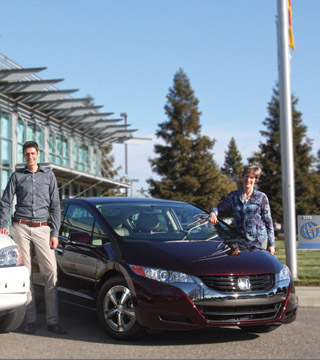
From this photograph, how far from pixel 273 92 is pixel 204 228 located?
58.8 metres

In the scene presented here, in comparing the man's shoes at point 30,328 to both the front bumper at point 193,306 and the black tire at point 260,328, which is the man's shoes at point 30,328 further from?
the black tire at point 260,328

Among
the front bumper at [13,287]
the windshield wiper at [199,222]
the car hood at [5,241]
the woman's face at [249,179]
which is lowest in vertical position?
the front bumper at [13,287]

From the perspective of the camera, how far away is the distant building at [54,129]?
24.0 m

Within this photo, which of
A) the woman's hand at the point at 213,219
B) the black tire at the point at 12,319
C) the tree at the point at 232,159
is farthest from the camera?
the tree at the point at 232,159

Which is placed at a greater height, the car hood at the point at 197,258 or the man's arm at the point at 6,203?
the man's arm at the point at 6,203

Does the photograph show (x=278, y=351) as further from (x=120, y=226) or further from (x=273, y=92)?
(x=273, y=92)

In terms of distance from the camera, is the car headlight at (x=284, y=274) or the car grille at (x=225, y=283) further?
the car headlight at (x=284, y=274)

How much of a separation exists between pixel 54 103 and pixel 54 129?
10.4ft

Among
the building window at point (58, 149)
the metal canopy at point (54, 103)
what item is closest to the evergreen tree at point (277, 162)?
the metal canopy at point (54, 103)

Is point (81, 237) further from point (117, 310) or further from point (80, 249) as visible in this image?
point (117, 310)

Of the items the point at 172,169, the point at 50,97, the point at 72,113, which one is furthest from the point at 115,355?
the point at 172,169

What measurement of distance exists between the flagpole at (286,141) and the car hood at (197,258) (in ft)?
14.2

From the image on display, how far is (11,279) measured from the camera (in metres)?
5.52

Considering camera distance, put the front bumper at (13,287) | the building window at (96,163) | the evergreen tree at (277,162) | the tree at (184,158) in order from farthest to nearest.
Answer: the evergreen tree at (277,162) → the tree at (184,158) → the building window at (96,163) → the front bumper at (13,287)
